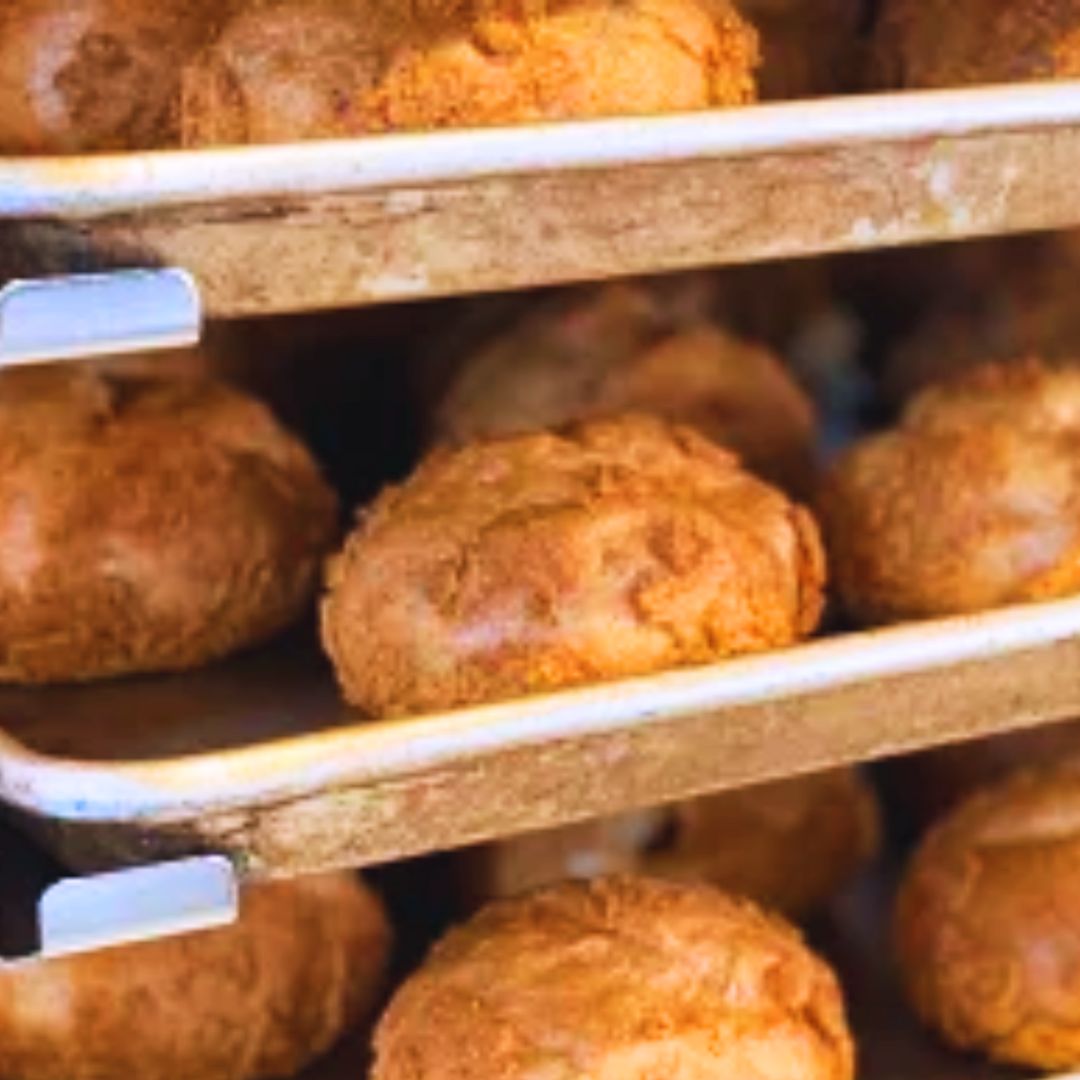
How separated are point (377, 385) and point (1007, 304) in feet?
1.71

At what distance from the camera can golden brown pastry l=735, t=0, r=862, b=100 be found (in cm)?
157

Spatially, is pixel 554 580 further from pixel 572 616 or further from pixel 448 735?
pixel 448 735

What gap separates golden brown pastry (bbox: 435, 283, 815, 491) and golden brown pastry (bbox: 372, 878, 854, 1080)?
0.37 metres

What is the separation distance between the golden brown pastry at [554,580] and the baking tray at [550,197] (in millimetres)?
180

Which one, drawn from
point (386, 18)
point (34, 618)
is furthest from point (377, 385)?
point (386, 18)

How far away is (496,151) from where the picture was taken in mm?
1079

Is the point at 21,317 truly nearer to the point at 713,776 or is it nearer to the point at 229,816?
the point at 229,816

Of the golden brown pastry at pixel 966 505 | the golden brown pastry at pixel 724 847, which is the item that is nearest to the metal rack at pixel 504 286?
the golden brown pastry at pixel 966 505

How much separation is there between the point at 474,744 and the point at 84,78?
0.43m

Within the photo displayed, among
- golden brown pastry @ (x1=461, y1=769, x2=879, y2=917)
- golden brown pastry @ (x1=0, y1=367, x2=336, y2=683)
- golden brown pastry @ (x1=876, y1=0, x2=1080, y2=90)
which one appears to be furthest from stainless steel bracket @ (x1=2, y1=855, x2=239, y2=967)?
golden brown pastry @ (x1=876, y1=0, x2=1080, y2=90)

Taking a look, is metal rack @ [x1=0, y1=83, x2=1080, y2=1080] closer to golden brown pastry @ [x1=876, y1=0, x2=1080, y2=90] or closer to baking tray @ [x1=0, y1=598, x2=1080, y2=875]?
baking tray @ [x1=0, y1=598, x2=1080, y2=875]

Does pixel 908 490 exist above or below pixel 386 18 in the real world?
below

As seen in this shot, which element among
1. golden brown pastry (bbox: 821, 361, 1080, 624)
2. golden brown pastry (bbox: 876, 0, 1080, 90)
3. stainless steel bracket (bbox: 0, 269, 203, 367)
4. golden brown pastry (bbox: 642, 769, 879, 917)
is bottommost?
golden brown pastry (bbox: 642, 769, 879, 917)

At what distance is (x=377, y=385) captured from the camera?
1.84 metres
